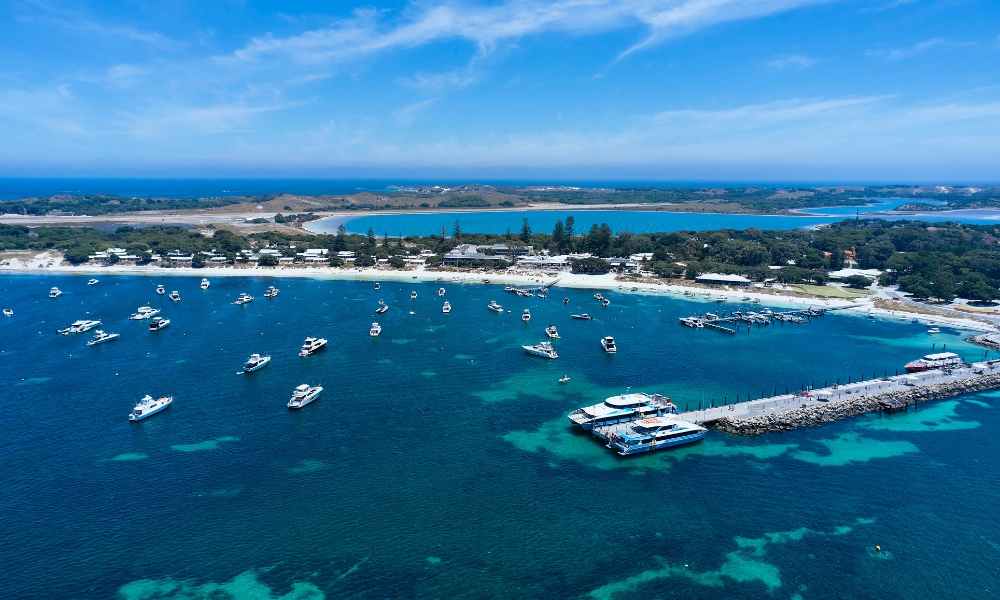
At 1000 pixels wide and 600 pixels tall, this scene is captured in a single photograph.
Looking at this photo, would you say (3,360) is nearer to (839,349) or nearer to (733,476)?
(733,476)

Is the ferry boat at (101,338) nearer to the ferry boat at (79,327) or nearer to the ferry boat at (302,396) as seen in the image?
the ferry boat at (79,327)

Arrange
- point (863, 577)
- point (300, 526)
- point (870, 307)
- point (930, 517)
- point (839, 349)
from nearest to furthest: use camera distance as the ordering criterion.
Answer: point (863, 577) < point (300, 526) < point (930, 517) < point (839, 349) < point (870, 307)

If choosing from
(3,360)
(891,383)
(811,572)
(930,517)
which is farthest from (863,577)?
(3,360)

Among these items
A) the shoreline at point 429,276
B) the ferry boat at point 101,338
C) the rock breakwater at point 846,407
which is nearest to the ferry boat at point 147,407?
the ferry boat at point 101,338

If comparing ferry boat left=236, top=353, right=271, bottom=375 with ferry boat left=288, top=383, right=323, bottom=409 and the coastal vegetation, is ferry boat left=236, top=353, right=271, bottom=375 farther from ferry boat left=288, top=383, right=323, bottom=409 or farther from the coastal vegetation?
the coastal vegetation

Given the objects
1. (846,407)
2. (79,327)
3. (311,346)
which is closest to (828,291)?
(846,407)

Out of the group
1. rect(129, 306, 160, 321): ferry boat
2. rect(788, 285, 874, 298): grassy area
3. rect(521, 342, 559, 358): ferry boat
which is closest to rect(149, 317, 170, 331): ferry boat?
rect(129, 306, 160, 321): ferry boat
